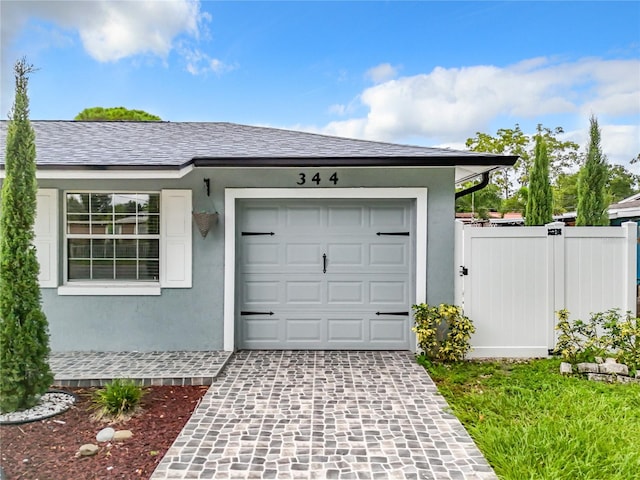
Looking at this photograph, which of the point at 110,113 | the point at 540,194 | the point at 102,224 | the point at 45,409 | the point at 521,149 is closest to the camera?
the point at 45,409

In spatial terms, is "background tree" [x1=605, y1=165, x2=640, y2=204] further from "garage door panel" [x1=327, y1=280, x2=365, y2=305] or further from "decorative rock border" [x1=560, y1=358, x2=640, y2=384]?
"garage door panel" [x1=327, y1=280, x2=365, y2=305]

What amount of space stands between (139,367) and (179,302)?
101cm

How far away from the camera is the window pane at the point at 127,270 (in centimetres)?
563

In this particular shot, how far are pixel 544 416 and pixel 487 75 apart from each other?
13.4 m

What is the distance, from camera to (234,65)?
10.8 m

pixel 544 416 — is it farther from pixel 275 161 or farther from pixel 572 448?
pixel 275 161

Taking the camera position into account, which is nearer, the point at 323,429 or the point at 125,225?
the point at 323,429

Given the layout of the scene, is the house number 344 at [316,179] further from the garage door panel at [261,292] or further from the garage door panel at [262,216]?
the garage door panel at [261,292]

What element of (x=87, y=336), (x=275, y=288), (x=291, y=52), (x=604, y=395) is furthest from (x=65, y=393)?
(x=291, y=52)

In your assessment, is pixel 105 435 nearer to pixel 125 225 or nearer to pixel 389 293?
pixel 125 225

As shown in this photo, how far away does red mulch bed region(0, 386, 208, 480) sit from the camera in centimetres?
276

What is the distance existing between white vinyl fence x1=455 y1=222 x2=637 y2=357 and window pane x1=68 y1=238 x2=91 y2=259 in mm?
5284

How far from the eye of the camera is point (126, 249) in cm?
561

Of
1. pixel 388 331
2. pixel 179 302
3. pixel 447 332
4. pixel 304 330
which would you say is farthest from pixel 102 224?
pixel 447 332
